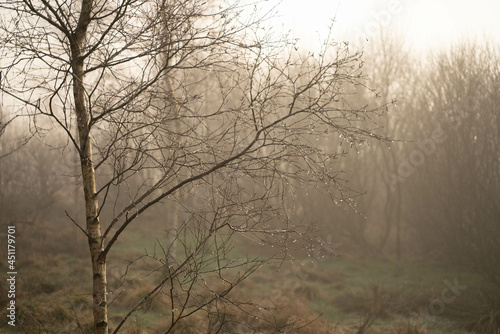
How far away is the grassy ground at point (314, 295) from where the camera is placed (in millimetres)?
6109

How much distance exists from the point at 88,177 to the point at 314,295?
670 cm

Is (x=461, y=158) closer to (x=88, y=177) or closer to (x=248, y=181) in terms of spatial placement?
(x=248, y=181)

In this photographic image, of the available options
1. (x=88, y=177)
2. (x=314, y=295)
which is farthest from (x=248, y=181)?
(x=88, y=177)

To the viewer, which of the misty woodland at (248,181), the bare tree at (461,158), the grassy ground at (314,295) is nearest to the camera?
the misty woodland at (248,181)

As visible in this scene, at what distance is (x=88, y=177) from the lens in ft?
9.54

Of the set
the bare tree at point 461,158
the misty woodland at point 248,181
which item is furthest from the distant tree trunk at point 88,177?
the bare tree at point 461,158

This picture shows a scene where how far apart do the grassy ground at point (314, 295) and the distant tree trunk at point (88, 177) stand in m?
1.68

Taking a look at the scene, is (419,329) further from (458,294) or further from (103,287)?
(103,287)

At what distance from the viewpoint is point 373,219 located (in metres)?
15.1

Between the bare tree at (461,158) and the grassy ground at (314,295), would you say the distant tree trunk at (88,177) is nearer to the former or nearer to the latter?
the grassy ground at (314,295)

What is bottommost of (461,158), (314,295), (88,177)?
(314,295)

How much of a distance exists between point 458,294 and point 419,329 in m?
2.76

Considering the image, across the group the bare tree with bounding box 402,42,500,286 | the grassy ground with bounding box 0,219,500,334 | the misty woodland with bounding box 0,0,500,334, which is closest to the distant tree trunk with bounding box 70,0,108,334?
the misty woodland with bounding box 0,0,500,334

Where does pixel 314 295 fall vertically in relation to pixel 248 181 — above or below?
below
